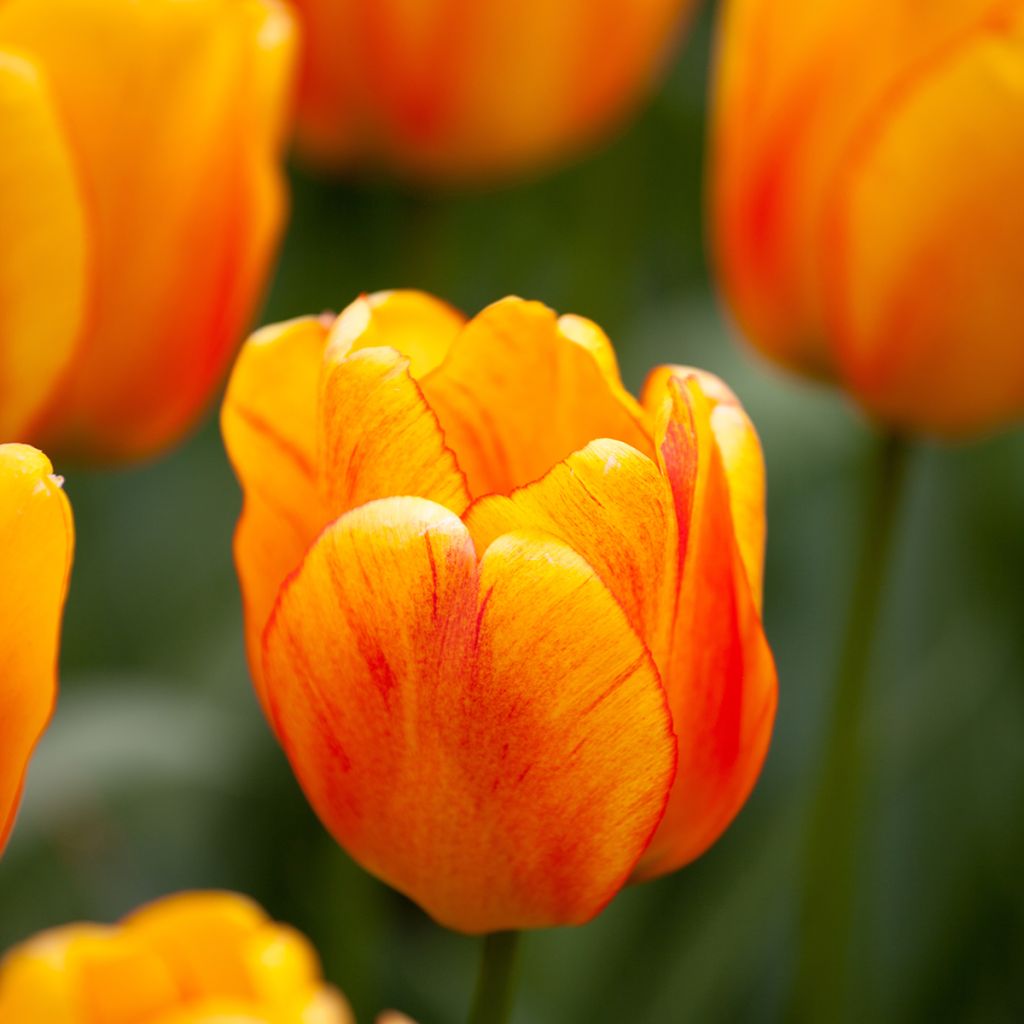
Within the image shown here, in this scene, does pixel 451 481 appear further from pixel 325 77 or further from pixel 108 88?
pixel 325 77

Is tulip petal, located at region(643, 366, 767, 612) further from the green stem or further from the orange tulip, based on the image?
the green stem

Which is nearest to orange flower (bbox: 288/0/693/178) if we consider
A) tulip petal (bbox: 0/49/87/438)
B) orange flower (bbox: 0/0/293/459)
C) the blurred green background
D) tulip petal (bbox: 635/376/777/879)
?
the blurred green background

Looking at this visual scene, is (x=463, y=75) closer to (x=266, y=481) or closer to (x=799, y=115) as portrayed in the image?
(x=799, y=115)

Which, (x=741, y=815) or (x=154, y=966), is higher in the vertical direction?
(x=154, y=966)

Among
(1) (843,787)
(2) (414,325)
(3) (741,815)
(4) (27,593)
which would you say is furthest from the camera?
(3) (741,815)


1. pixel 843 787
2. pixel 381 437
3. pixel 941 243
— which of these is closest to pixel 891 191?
pixel 941 243

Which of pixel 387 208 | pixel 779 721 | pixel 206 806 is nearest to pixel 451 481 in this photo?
pixel 206 806
